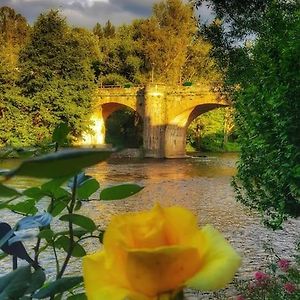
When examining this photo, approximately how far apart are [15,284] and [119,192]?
0.74 ft

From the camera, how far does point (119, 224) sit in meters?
0.37

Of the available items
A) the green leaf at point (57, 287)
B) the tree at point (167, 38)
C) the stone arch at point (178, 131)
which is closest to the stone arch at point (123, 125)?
the tree at point (167, 38)

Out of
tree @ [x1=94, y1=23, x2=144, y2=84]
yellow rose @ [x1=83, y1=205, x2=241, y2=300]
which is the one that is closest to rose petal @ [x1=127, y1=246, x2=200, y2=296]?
yellow rose @ [x1=83, y1=205, x2=241, y2=300]

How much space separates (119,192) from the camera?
680 mm

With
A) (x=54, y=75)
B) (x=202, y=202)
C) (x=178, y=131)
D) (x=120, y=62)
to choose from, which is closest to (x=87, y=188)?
(x=202, y=202)

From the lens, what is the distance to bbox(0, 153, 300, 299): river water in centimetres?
870

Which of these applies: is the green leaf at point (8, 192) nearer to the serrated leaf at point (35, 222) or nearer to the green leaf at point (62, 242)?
the serrated leaf at point (35, 222)

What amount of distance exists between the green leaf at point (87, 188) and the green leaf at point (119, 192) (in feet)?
0.10

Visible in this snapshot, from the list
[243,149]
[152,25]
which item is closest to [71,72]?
[152,25]

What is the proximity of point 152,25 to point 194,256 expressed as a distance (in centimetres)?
3426

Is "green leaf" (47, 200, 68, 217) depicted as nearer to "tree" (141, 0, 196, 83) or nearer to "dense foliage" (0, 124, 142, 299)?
"dense foliage" (0, 124, 142, 299)

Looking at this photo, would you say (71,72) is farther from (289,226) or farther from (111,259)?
(111,259)

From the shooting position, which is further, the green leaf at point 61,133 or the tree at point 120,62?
the tree at point 120,62

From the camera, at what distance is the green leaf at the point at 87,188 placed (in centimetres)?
71
